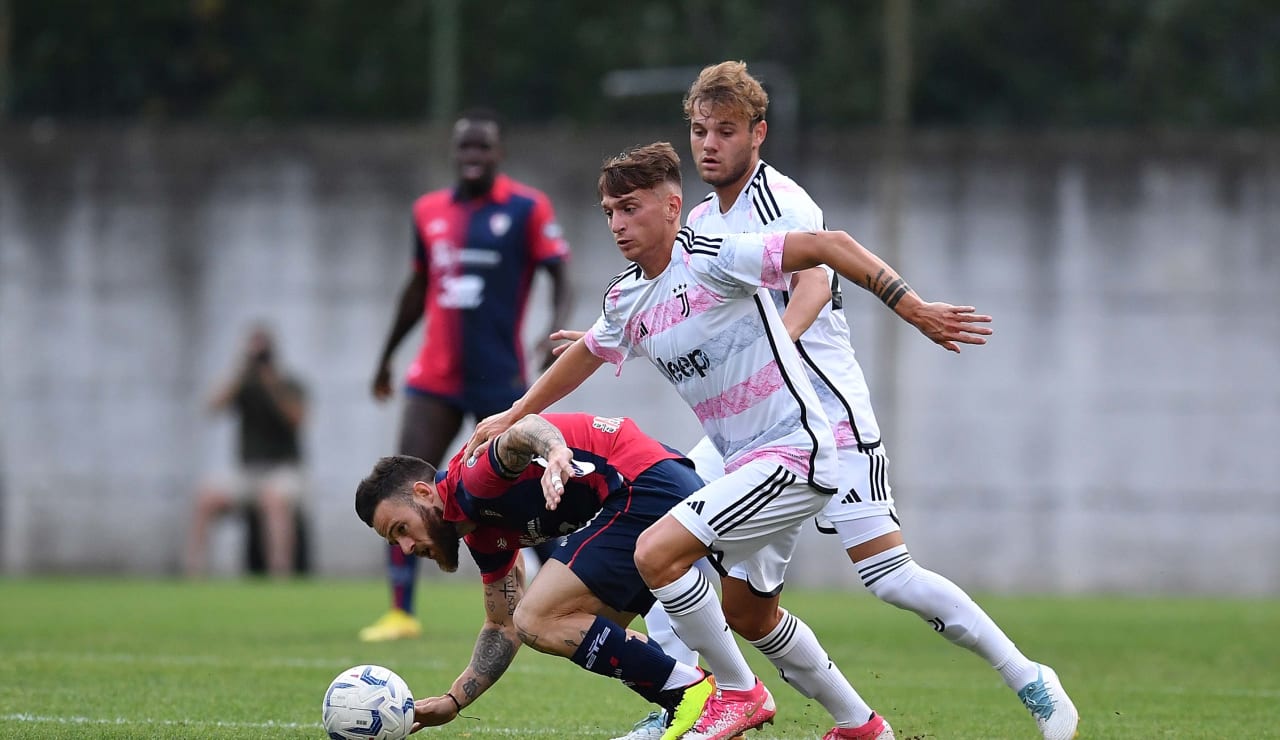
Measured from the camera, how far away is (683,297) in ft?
17.1

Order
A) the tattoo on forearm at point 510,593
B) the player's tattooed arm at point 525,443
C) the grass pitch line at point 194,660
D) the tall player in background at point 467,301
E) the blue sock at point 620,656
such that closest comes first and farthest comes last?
the player's tattooed arm at point 525,443 → the blue sock at point 620,656 → the tattoo on forearm at point 510,593 → the grass pitch line at point 194,660 → the tall player in background at point 467,301

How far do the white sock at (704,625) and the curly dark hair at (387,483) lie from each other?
2.83 ft

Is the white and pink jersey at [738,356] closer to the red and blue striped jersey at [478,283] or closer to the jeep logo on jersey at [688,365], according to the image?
the jeep logo on jersey at [688,365]

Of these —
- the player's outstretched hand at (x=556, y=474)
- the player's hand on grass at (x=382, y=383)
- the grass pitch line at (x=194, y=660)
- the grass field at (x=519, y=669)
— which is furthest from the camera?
the player's hand on grass at (x=382, y=383)

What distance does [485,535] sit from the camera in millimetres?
5559

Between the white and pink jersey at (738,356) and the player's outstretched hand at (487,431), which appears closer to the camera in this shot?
the white and pink jersey at (738,356)

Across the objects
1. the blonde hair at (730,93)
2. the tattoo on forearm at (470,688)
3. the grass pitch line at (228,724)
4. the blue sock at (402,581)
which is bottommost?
the blue sock at (402,581)

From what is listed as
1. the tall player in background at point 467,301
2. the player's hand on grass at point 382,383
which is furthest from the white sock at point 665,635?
the player's hand on grass at point 382,383

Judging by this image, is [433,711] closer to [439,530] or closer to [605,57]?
[439,530]

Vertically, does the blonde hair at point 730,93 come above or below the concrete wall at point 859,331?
above

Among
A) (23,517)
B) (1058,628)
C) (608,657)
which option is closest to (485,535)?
(608,657)

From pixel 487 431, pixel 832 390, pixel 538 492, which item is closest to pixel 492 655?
pixel 538 492

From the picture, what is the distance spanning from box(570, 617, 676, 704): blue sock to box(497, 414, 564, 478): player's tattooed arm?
1.82 feet

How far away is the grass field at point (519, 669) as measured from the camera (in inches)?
237
